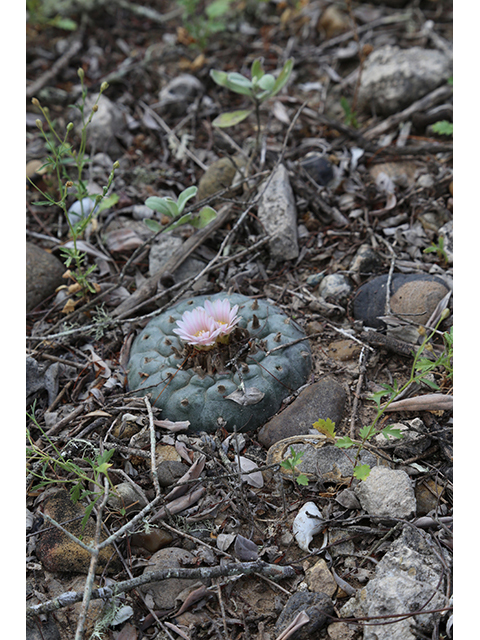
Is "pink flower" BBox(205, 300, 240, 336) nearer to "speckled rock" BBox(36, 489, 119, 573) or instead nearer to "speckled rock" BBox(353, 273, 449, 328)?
"speckled rock" BBox(353, 273, 449, 328)

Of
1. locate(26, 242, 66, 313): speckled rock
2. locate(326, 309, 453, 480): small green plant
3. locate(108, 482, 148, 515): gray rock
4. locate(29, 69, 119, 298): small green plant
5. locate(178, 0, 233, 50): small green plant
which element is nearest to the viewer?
locate(326, 309, 453, 480): small green plant

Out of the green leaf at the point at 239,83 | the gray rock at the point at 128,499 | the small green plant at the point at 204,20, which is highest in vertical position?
the small green plant at the point at 204,20

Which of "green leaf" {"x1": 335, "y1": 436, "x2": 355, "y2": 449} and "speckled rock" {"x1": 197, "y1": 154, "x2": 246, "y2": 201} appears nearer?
"green leaf" {"x1": 335, "y1": 436, "x2": 355, "y2": 449}

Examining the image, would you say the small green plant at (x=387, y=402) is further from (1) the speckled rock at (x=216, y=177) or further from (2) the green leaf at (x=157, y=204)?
(1) the speckled rock at (x=216, y=177)

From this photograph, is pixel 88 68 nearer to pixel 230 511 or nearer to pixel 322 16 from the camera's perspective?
pixel 322 16

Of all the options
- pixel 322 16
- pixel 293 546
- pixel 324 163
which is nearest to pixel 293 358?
pixel 293 546

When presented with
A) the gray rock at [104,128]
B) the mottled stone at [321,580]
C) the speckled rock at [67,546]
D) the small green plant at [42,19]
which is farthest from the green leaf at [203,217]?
the small green plant at [42,19]

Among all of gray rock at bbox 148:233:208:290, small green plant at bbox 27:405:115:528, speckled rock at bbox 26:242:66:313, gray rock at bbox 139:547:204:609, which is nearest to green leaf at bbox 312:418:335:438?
gray rock at bbox 139:547:204:609
